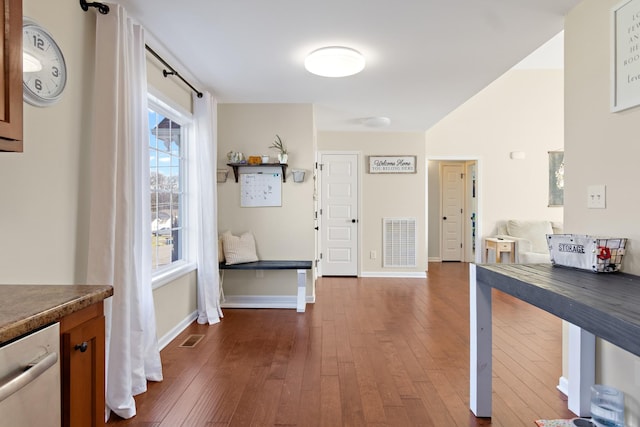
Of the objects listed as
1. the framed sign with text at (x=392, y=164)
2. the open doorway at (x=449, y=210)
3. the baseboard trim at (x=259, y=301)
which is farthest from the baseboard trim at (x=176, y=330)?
the open doorway at (x=449, y=210)

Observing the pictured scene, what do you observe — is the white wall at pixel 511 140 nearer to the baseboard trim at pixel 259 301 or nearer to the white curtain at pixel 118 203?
the baseboard trim at pixel 259 301

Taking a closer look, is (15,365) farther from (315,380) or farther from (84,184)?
(315,380)

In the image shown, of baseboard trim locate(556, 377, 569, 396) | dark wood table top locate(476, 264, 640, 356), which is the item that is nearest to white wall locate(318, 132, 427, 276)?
baseboard trim locate(556, 377, 569, 396)

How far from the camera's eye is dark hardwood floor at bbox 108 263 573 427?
1.87m

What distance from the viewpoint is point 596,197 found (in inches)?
72.1

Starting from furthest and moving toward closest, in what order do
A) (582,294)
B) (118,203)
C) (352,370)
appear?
(352,370) < (118,203) < (582,294)

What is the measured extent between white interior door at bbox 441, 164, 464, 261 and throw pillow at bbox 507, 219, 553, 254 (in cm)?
166

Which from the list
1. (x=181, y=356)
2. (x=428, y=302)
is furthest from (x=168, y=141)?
(x=428, y=302)

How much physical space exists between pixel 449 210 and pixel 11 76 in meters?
7.29

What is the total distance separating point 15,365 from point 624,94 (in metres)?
2.52

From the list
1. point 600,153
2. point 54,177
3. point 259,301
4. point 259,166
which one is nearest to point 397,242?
point 259,301

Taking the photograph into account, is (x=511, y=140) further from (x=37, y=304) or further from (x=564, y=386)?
(x=37, y=304)

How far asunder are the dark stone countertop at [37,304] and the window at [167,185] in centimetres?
169

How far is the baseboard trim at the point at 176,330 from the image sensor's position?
2.78 meters
